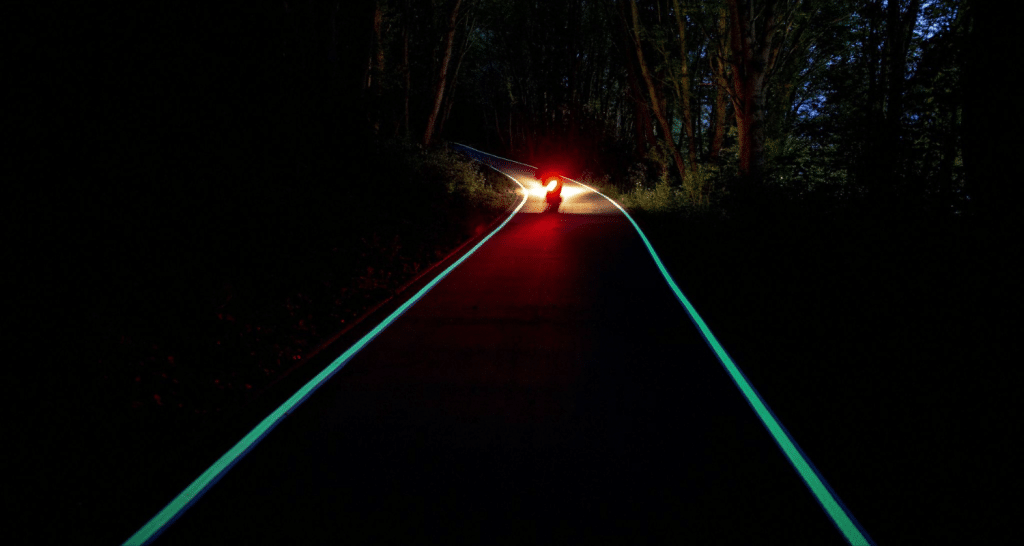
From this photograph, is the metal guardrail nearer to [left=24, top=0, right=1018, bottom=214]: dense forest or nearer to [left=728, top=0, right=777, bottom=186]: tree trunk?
[left=24, top=0, right=1018, bottom=214]: dense forest

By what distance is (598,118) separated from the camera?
134 feet

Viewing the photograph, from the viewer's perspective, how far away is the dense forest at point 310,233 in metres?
4.68

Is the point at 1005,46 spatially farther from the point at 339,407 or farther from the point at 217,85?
the point at 217,85

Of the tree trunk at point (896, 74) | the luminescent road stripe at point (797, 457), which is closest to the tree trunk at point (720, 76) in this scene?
the tree trunk at point (896, 74)

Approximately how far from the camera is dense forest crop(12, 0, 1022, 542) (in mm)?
4680

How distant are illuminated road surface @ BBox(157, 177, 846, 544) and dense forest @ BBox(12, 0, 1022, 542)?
0.52 m

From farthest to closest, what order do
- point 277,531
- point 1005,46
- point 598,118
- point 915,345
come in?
point 598,118 → point 1005,46 → point 915,345 → point 277,531

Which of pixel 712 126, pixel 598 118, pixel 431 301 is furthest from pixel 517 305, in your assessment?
pixel 598 118

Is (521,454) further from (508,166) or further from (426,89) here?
(508,166)

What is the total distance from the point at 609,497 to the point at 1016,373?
13.0 ft

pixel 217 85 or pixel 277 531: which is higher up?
pixel 217 85

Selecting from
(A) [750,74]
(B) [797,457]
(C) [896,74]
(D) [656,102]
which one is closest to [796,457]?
(B) [797,457]

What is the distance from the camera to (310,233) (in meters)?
10.2

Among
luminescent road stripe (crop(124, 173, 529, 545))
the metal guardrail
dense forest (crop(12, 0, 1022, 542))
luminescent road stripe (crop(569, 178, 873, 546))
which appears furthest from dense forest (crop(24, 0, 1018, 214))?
the metal guardrail
